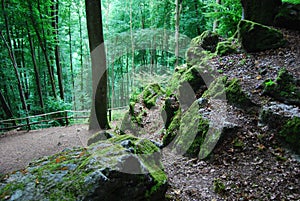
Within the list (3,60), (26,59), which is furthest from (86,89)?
(3,60)

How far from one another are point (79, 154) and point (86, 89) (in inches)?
903

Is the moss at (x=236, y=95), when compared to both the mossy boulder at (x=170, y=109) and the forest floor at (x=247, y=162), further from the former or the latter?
the mossy boulder at (x=170, y=109)

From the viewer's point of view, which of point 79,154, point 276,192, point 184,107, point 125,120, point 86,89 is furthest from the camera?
point 86,89

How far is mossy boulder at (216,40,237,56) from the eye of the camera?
21.8 ft

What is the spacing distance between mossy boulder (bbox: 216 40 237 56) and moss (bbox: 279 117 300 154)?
3.65 meters

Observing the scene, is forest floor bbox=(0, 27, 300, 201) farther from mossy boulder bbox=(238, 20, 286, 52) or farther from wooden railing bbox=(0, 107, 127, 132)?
wooden railing bbox=(0, 107, 127, 132)

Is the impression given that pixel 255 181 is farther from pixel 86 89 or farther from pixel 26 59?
pixel 86 89

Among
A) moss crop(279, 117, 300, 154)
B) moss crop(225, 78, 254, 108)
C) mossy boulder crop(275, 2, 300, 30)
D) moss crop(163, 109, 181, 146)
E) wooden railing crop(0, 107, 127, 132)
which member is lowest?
wooden railing crop(0, 107, 127, 132)

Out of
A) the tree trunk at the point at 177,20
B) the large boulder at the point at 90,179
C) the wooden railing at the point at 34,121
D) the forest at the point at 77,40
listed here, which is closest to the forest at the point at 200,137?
the large boulder at the point at 90,179

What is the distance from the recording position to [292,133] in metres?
3.52

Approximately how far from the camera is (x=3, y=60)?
1256 cm

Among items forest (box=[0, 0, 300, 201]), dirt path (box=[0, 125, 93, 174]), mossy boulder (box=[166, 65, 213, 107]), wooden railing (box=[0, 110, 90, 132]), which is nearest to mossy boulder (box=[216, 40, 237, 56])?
forest (box=[0, 0, 300, 201])

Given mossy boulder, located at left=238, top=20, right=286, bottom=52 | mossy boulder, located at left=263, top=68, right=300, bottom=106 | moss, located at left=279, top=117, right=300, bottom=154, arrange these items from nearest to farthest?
moss, located at left=279, top=117, right=300, bottom=154
mossy boulder, located at left=263, top=68, right=300, bottom=106
mossy boulder, located at left=238, top=20, right=286, bottom=52

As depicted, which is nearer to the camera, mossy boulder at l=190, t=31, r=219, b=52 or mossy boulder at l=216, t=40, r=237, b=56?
mossy boulder at l=216, t=40, r=237, b=56
